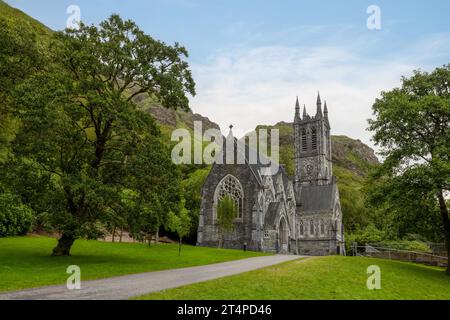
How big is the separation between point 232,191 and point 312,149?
37.2 m

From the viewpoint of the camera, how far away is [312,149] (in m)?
89.6

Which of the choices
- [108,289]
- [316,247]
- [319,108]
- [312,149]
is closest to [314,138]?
[312,149]

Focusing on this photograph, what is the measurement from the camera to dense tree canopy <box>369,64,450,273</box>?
25.0 m

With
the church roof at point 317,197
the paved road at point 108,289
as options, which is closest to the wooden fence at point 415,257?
the paved road at point 108,289

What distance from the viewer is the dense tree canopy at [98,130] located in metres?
23.5

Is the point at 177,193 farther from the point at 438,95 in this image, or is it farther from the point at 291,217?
the point at 291,217

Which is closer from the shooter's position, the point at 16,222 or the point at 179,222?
the point at 16,222

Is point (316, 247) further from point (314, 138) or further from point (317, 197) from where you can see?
point (314, 138)

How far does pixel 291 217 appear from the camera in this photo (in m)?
71.9

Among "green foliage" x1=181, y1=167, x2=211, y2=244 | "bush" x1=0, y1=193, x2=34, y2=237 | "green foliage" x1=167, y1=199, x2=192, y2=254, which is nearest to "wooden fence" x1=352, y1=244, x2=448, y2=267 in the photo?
"green foliage" x1=167, y1=199, x2=192, y2=254

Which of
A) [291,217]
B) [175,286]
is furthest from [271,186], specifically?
[175,286]

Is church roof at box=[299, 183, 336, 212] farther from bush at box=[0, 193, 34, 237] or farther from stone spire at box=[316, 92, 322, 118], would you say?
bush at box=[0, 193, 34, 237]

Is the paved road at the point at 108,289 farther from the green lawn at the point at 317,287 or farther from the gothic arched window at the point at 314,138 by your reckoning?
the gothic arched window at the point at 314,138

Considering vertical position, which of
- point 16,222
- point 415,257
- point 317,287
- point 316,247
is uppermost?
point 16,222
